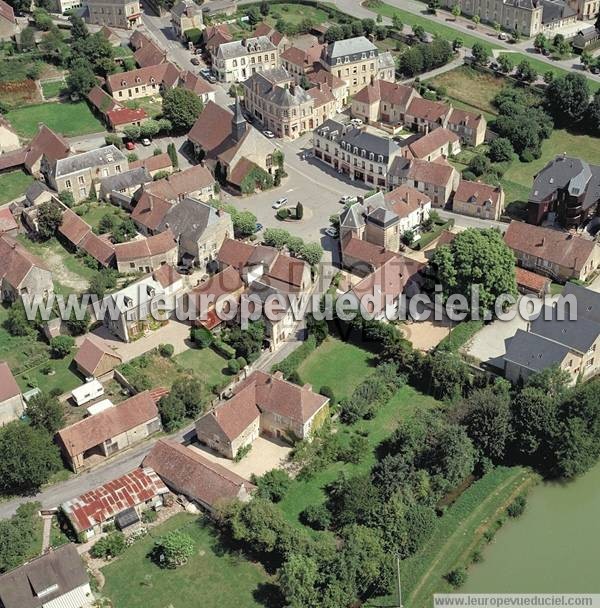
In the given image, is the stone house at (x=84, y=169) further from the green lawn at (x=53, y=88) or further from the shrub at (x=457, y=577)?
the shrub at (x=457, y=577)

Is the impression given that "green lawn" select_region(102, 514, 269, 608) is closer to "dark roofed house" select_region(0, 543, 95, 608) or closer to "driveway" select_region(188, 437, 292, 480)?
"dark roofed house" select_region(0, 543, 95, 608)

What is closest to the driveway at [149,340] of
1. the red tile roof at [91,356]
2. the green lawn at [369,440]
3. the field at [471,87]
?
the red tile roof at [91,356]

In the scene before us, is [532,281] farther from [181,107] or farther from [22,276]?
[181,107]

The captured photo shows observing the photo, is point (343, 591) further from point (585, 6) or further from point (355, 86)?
point (585, 6)

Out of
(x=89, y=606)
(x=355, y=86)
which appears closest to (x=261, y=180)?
(x=355, y=86)

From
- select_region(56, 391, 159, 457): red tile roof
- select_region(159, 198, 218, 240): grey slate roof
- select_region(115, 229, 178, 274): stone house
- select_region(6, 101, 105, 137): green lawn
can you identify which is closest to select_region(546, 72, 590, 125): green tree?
select_region(159, 198, 218, 240): grey slate roof

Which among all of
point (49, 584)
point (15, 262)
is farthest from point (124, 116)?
point (49, 584)
